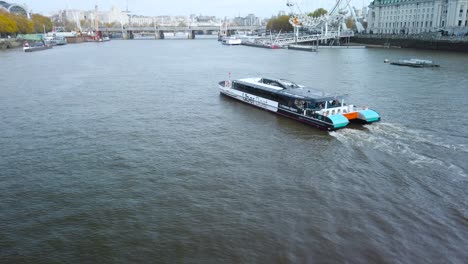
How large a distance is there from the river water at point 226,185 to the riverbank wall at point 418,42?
44.0m

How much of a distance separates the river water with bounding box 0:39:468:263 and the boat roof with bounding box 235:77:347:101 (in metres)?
1.64

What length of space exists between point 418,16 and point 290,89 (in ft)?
267

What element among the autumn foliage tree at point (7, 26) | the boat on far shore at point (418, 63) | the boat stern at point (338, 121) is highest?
the autumn foliage tree at point (7, 26)

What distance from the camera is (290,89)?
23234 millimetres

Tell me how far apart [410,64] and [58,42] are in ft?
307

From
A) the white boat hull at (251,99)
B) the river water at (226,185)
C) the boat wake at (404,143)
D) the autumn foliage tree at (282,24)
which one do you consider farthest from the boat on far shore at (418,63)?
the autumn foliage tree at (282,24)

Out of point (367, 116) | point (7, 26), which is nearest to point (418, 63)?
point (367, 116)

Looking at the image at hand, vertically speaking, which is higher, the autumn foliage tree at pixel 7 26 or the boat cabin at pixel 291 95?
the autumn foliage tree at pixel 7 26

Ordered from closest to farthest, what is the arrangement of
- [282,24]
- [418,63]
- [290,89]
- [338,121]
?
[338,121]
[290,89]
[418,63]
[282,24]

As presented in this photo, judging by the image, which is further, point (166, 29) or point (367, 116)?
point (166, 29)

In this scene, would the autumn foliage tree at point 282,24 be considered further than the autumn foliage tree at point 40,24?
Yes

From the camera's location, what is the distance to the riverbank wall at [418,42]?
61.8 meters

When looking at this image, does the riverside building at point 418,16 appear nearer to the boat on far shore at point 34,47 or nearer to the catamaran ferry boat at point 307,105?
the catamaran ferry boat at point 307,105

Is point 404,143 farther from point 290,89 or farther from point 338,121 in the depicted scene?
point 290,89
